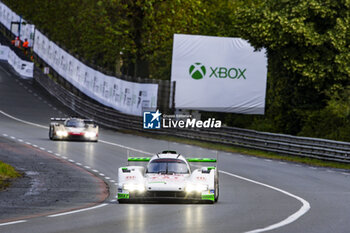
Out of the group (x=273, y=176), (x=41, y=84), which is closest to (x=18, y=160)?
(x=273, y=176)

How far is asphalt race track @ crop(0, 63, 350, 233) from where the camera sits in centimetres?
1399

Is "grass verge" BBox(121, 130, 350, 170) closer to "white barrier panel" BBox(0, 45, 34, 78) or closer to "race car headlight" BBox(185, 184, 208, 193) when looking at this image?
"race car headlight" BBox(185, 184, 208, 193)

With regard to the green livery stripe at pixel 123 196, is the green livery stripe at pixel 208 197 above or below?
above

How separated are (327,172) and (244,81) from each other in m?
19.7

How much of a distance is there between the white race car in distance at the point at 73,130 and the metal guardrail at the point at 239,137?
6301 millimetres

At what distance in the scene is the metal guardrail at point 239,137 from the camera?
33.2 metres

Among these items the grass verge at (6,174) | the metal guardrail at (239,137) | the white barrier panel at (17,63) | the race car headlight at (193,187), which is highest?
the white barrier panel at (17,63)

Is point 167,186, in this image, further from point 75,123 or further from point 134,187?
point 75,123

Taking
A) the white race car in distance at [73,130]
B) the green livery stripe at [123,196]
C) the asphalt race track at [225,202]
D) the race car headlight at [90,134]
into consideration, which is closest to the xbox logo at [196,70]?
the asphalt race track at [225,202]

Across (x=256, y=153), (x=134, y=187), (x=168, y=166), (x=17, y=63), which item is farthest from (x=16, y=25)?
(x=134, y=187)

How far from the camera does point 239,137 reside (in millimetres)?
40031

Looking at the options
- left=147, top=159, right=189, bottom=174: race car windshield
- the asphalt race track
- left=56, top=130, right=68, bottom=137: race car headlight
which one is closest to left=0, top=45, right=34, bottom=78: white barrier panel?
the asphalt race track

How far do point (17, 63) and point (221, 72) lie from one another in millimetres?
39885

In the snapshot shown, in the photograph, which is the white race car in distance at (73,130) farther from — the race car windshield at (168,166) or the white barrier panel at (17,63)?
the white barrier panel at (17,63)
